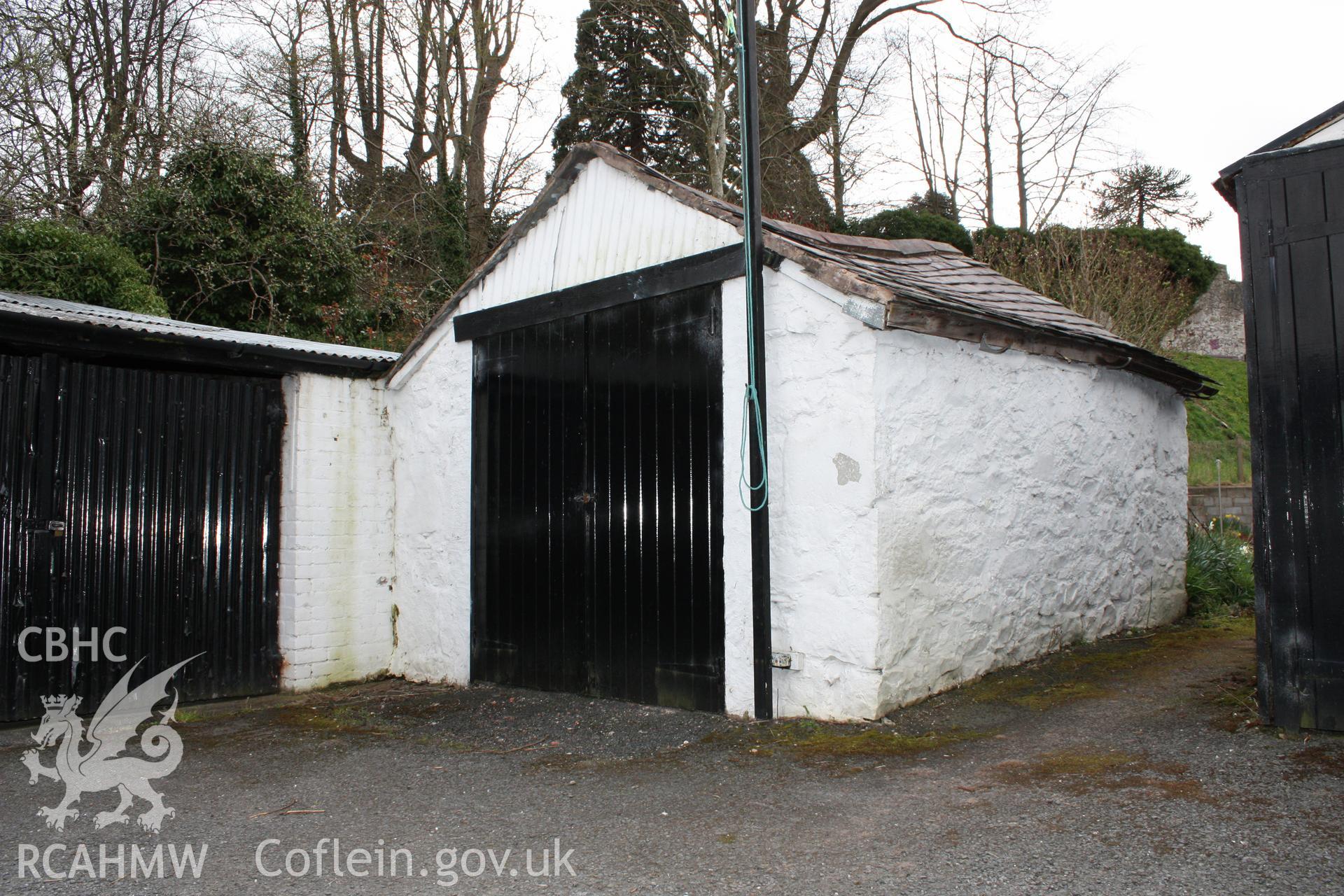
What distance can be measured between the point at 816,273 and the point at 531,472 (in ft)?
8.92

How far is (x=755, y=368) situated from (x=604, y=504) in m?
1.58

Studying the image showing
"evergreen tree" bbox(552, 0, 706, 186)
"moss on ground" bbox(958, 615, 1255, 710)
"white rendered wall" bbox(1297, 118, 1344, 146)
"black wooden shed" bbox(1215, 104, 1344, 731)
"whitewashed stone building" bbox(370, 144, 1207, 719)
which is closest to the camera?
"black wooden shed" bbox(1215, 104, 1344, 731)

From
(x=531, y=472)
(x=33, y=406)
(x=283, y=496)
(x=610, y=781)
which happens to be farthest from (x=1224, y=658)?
(x=33, y=406)

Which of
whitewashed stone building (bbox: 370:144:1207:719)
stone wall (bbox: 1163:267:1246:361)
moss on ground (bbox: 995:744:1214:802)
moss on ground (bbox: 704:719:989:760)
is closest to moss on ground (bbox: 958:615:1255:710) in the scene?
whitewashed stone building (bbox: 370:144:1207:719)

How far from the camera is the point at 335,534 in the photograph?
293 inches

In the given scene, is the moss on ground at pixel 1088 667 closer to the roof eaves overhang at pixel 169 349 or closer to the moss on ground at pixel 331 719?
the moss on ground at pixel 331 719

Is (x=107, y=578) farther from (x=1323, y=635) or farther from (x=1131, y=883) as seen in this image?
(x=1323, y=635)

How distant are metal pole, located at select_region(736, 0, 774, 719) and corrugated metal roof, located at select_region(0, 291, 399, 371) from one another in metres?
3.61

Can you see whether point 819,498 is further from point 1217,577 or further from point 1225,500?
point 1225,500

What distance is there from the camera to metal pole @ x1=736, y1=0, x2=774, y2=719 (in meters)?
5.44

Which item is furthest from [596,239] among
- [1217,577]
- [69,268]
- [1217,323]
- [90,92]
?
[1217,323]

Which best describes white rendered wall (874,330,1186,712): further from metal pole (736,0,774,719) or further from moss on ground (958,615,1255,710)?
metal pole (736,0,774,719)

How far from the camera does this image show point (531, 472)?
22.9ft

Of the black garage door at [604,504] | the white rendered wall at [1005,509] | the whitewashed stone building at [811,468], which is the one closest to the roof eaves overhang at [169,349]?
the whitewashed stone building at [811,468]
